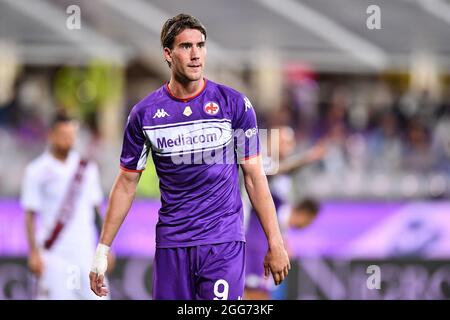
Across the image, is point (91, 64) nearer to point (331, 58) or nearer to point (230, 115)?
point (331, 58)

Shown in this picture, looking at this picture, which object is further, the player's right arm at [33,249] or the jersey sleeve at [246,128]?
the player's right arm at [33,249]

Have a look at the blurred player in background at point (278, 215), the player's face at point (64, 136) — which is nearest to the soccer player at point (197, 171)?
the player's face at point (64, 136)

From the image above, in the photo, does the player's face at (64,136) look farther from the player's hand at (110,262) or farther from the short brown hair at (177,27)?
the short brown hair at (177,27)

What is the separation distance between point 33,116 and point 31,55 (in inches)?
182

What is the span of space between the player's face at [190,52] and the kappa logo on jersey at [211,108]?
0.18m

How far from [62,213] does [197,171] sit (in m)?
4.02

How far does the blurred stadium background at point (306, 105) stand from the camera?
1261 centimetres

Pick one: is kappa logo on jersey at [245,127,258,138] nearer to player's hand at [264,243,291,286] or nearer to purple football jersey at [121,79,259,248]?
purple football jersey at [121,79,259,248]

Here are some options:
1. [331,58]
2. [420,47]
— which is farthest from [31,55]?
[420,47]

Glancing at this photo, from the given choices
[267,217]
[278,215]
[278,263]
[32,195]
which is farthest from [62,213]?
[278,263]

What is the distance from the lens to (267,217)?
6.32 m

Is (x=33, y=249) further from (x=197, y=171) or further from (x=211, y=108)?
(x=211, y=108)

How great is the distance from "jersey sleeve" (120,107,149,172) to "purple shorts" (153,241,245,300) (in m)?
0.54

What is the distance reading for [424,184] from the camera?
49.0ft
